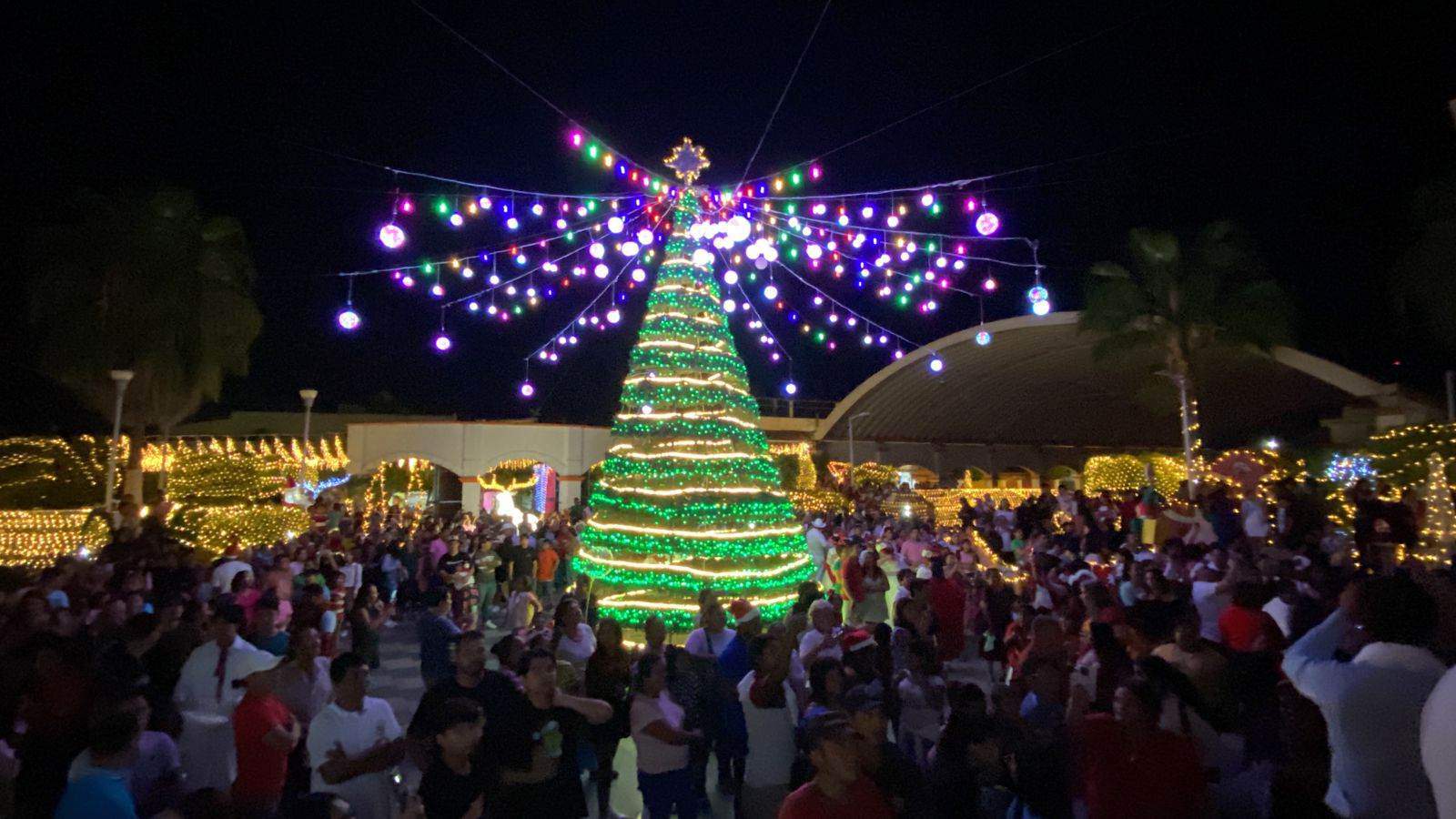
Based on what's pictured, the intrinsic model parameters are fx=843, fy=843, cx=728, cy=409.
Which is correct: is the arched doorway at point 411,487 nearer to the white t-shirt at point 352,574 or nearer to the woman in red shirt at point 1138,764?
the white t-shirt at point 352,574

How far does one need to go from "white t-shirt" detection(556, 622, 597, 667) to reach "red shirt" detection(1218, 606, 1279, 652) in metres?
4.38

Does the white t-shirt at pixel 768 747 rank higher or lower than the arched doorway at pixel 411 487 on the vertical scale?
lower

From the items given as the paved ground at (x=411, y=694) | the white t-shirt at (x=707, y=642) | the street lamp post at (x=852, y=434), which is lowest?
the paved ground at (x=411, y=694)

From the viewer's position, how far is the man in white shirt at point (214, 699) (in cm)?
439

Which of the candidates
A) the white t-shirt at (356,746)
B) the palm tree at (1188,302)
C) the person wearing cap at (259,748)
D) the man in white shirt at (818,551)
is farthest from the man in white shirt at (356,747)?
the palm tree at (1188,302)

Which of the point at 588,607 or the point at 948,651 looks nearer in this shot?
the point at 948,651

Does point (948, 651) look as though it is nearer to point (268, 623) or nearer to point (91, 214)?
point (268, 623)

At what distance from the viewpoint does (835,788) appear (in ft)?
9.36

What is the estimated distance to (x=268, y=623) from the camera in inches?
237

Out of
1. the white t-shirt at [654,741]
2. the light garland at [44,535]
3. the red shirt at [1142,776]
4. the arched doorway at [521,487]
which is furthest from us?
the arched doorway at [521,487]

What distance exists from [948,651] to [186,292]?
818 inches

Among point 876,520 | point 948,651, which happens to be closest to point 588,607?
point 948,651

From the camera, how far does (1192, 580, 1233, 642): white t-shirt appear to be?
6.75 meters

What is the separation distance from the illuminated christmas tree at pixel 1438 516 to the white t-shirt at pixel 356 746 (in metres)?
12.5
